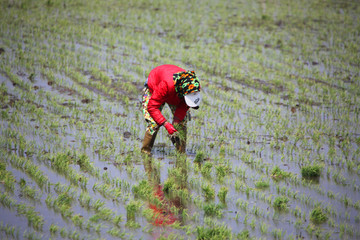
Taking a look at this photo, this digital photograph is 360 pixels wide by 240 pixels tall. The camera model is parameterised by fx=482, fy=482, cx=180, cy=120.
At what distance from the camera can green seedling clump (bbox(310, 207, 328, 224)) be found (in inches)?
177

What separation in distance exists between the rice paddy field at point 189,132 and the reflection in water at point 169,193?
2 centimetres

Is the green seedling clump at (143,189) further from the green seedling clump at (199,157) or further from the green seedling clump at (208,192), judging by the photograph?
the green seedling clump at (199,157)

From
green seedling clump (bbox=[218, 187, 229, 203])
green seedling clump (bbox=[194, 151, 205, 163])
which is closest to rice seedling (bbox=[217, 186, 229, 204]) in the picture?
green seedling clump (bbox=[218, 187, 229, 203])

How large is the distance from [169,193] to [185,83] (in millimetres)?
1219

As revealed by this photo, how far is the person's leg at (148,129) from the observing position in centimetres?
585

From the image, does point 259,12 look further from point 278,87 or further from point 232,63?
point 278,87

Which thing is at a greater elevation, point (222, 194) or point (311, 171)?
point (311, 171)

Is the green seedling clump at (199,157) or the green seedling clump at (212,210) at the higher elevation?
the green seedling clump at (199,157)

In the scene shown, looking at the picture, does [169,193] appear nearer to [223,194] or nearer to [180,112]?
[223,194]

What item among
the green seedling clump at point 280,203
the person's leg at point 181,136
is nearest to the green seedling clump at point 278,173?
the green seedling clump at point 280,203

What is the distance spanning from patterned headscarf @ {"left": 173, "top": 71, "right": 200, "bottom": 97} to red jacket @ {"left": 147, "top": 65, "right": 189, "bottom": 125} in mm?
71

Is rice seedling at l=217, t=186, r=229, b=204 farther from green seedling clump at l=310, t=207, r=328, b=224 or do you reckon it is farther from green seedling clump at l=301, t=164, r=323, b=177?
green seedling clump at l=301, t=164, r=323, b=177

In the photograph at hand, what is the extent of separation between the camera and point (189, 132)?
22.9ft

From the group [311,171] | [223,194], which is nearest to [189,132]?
[311,171]
